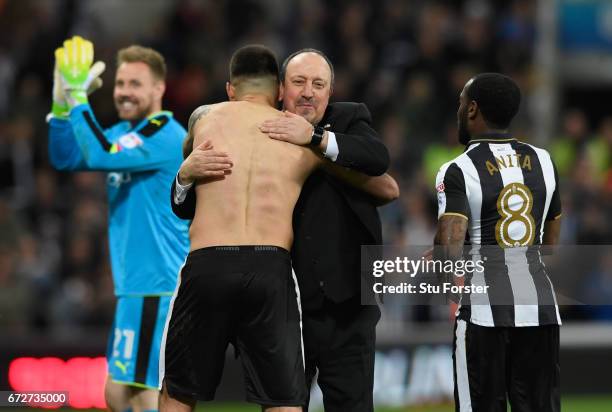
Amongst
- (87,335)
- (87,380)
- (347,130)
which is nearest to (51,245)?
(87,335)

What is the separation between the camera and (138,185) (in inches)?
289

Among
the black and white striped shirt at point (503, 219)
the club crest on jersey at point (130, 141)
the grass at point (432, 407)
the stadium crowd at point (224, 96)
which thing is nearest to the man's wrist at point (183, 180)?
the black and white striped shirt at point (503, 219)

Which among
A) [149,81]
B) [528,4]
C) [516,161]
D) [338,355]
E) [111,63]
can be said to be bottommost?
[338,355]

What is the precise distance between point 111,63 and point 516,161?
8.59 meters

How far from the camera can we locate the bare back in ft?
19.0

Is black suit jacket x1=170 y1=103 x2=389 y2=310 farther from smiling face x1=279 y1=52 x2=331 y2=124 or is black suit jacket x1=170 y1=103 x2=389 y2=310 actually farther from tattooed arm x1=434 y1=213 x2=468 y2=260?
tattooed arm x1=434 y1=213 x2=468 y2=260

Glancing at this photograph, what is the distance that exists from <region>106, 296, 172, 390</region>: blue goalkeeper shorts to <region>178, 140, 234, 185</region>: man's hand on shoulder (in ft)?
5.32

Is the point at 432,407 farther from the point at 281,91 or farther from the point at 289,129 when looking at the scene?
the point at 289,129

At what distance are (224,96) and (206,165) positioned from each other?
759cm

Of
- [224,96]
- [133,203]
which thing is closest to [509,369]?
[133,203]

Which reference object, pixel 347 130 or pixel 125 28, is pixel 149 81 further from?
pixel 125 28

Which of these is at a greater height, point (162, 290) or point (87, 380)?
point (162, 290)

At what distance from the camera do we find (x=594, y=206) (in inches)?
502

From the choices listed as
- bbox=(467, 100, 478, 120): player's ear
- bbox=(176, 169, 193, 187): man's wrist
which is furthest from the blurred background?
bbox=(467, 100, 478, 120): player's ear
